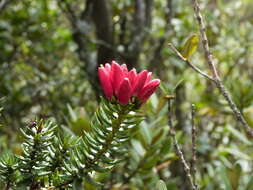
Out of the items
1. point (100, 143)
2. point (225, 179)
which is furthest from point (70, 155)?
point (225, 179)

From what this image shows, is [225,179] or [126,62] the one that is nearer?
[225,179]

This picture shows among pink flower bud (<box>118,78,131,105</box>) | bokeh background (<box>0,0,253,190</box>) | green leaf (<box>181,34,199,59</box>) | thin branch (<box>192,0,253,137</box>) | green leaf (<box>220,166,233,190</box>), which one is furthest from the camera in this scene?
bokeh background (<box>0,0,253,190</box>)

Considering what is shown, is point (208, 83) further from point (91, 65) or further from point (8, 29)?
point (8, 29)

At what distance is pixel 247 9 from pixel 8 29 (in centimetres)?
164

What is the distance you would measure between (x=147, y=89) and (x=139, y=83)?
12 millimetres

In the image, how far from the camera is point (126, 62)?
4.57ft

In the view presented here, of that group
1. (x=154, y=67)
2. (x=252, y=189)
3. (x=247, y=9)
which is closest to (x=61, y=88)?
(x=154, y=67)

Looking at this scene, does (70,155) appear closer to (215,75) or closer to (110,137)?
(110,137)

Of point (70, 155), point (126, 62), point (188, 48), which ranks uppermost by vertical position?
point (126, 62)

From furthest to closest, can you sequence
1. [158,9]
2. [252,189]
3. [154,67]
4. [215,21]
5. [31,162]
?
[158,9], [215,21], [154,67], [252,189], [31,162]

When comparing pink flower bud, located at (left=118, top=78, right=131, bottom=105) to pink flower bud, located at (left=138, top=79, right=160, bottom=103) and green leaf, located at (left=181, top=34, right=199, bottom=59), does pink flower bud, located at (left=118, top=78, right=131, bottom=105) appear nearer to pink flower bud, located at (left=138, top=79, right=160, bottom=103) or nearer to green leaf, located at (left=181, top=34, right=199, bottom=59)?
pink flower bud, located at (left=138, top=79, right=160, bottom=103)

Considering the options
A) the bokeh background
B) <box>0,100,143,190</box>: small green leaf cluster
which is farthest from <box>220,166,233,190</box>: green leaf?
<box>0,100,143,190</box>: small green leaf cluster

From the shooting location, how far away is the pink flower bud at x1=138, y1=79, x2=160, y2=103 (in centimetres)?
50

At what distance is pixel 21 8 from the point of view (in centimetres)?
180
